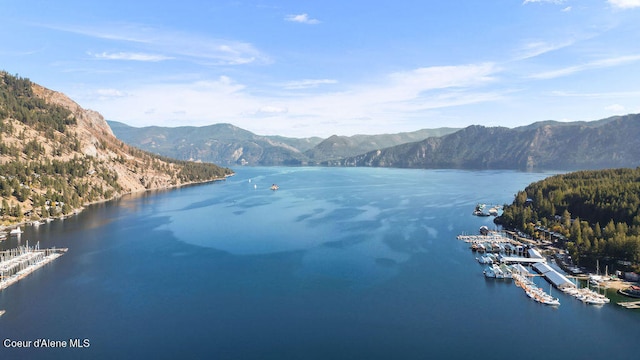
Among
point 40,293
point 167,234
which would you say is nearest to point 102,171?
point 167,234

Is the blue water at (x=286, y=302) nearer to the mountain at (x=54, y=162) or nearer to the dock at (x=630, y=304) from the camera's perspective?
the dock at (x=630, y=304)

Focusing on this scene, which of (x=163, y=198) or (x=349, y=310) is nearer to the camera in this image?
(x=349, y=310)

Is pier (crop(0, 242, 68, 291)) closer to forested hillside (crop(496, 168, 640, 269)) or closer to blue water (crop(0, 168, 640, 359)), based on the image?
blue water (crop(0, 168, 640, 359))

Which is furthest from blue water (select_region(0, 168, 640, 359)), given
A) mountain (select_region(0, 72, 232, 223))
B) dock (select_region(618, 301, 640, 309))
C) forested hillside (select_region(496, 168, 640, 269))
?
mountain (select_region(0, 72, 232, 223))

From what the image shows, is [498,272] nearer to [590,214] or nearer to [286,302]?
[286,302]

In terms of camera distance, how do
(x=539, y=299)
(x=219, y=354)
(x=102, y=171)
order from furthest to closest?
(x=102, y=171)
(x=539, y=299)
(x=219, y=354)

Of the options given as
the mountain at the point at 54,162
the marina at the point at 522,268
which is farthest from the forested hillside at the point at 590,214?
the mountain at the point at 54,162

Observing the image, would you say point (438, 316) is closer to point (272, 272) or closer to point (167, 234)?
point (272, 272)

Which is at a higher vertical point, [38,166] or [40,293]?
[38,166]

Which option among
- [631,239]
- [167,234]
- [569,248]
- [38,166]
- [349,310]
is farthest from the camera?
[38,166]
